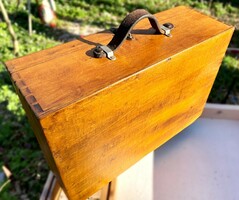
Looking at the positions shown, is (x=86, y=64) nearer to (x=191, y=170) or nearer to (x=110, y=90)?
(x=110, y=90)

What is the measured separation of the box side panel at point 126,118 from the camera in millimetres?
705

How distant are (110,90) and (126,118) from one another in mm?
176

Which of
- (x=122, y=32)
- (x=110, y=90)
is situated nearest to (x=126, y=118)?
(x=110, y=90)

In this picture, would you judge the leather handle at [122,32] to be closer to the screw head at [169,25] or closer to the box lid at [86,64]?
the box lid at [86,64]

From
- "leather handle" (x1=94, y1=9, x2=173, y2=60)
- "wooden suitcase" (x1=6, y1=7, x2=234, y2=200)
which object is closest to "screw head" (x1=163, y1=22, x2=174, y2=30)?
"wooden suitcase" (x1=6, y1=7, x2=234, y2=200)

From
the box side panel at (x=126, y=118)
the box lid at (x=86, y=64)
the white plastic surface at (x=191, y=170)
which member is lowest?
the white plastic surface at (x=191, y=170)

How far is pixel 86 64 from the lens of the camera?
775 millimetres

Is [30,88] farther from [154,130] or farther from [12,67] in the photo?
[154,130]

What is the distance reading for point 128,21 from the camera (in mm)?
780

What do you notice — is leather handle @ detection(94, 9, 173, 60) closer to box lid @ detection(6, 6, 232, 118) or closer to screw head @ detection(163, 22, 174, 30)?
box lid @ detection(6, 6, 232, 118)

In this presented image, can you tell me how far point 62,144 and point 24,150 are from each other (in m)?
1.19

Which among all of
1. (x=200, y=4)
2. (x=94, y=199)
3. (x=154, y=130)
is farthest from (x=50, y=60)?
(x=200, y=4)

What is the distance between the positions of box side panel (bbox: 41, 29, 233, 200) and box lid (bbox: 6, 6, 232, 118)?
0.02 m

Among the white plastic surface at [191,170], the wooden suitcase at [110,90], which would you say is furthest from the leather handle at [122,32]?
the white plastic surface at [191,170]
